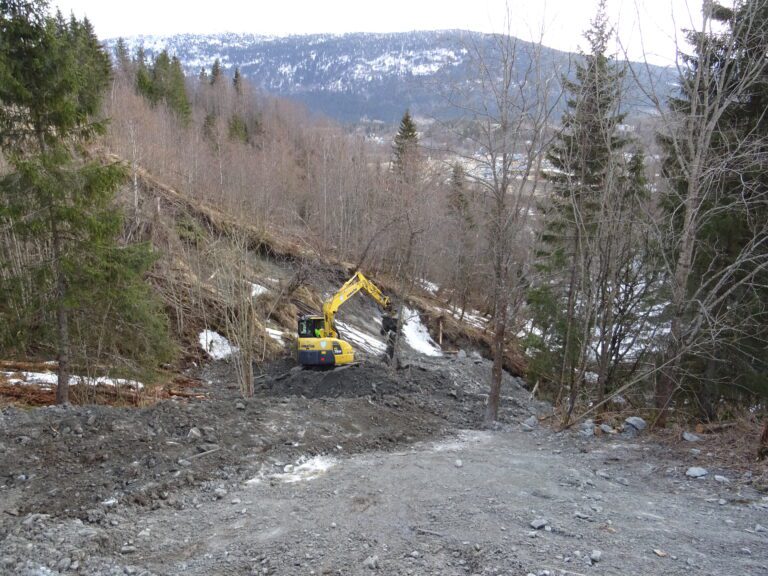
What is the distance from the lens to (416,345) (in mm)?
24344

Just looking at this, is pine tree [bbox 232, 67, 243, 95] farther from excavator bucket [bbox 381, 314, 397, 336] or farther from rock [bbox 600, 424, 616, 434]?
rock [bbox 600, 424, 616, 434]

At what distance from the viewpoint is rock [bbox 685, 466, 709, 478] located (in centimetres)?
621

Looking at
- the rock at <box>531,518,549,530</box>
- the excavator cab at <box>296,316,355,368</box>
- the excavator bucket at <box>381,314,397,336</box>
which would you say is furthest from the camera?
the excavator bucket at <box>381,314,397,336</box>

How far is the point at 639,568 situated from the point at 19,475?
19.3 feet

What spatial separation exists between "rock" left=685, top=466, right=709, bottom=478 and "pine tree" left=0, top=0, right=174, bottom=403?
9.38m

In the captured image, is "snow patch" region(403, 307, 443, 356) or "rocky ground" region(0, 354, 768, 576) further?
"snow patch" region(403, 307, 443, 356)

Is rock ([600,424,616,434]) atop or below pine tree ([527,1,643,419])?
below

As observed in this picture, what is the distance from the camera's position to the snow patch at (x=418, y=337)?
24.1m

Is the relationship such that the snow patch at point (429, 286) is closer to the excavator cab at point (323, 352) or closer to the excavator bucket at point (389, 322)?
the excavator bucket at point (389, 322)

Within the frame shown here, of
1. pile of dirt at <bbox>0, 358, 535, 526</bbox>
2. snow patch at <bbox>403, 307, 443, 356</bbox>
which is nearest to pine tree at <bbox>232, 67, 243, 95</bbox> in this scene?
snow patch at <bbox>403, 307, 443, 356</bbox>

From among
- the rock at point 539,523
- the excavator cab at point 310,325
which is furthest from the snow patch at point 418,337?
the rock at point 539,523

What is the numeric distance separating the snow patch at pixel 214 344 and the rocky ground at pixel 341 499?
973 centimetres

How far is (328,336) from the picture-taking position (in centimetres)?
1513

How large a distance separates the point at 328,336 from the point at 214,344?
16.6ft
